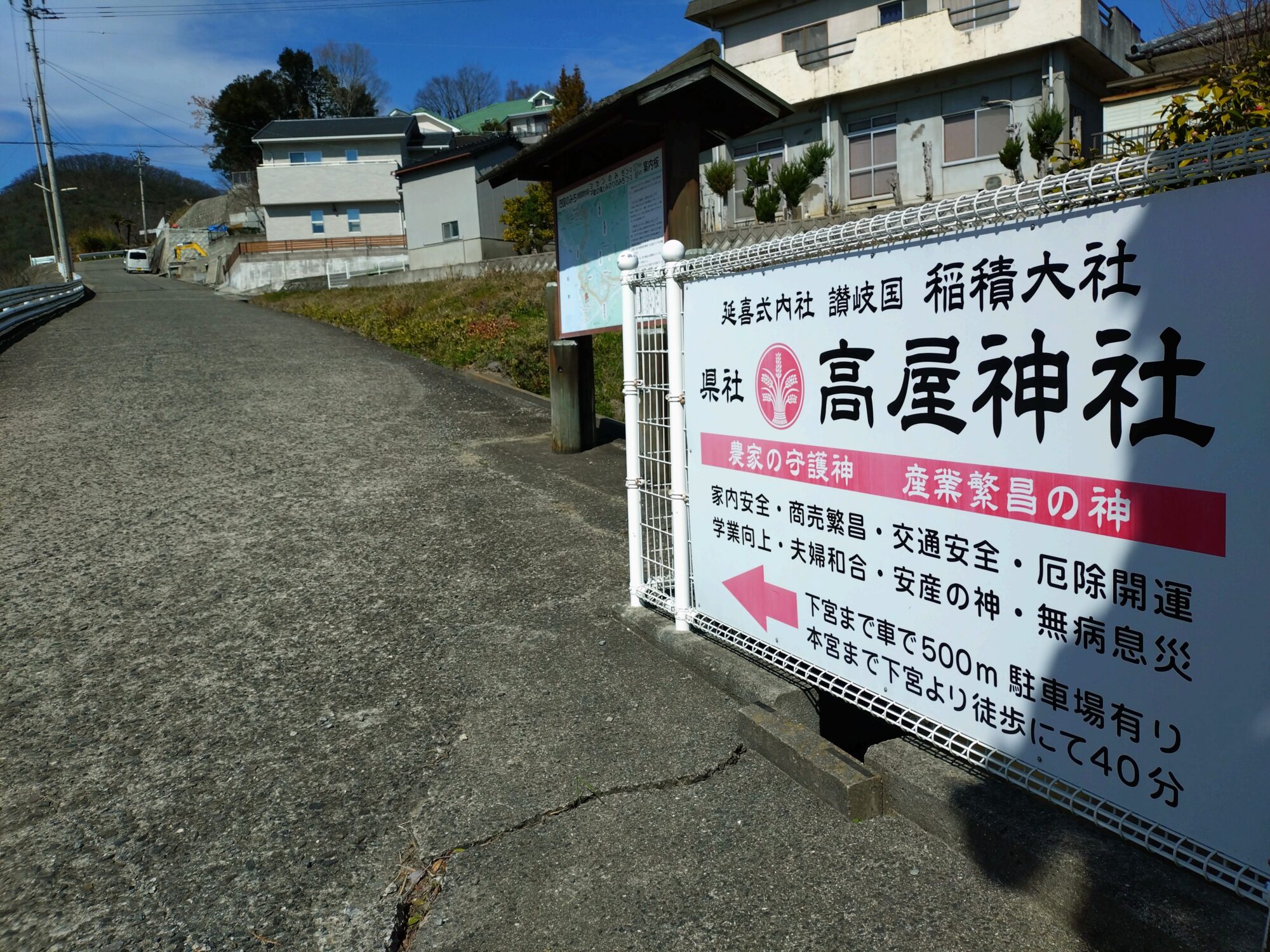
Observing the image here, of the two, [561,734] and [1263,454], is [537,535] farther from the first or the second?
[1263,454]

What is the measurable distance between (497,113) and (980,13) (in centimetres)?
4751

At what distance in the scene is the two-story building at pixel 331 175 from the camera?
39.7m

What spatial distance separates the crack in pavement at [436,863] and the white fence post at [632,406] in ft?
4.60

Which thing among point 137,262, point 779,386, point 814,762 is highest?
point 137,262

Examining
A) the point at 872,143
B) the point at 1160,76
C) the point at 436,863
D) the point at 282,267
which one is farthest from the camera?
the point at 282,267

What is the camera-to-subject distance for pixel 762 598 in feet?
11.5

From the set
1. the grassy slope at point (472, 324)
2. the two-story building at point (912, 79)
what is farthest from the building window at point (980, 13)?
the grassy slope at point (472, 324)

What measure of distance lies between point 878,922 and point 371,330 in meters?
14.9

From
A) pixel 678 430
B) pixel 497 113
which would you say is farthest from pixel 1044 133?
pixel 497 113

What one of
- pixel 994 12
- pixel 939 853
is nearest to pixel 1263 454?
A: pixel 939 853

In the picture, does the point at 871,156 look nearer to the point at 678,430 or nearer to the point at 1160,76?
the point at 1160,76

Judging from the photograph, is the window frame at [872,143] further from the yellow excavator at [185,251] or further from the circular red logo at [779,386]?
the yellow excavator at [185,251]

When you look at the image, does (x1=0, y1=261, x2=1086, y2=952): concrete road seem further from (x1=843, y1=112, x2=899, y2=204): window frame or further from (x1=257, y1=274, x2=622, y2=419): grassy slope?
(x1=843, y1=112, x2=899, y2=204): window frame

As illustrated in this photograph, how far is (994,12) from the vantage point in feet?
59.2
